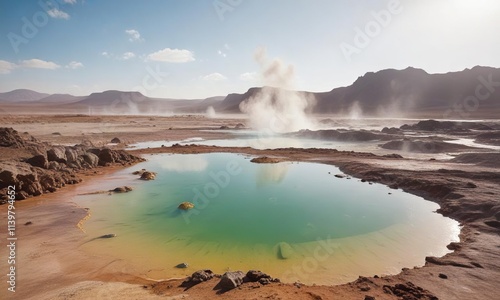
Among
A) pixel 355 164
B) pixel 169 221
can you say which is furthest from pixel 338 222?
pixel 355 164

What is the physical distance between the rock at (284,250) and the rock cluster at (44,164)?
9961mm

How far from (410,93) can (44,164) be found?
12866cm

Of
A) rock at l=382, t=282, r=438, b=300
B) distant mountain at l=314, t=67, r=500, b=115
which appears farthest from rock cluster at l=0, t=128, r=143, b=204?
distant mountain at l=314, t=67, r=500, b=115

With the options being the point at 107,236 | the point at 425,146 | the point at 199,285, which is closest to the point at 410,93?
the point at 425,146

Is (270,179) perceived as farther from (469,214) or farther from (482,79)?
(482,79)

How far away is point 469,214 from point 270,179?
828 centimetres

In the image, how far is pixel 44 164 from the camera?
14227 millimetres

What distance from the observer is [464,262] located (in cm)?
647

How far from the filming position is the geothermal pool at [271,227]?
22.4 feet

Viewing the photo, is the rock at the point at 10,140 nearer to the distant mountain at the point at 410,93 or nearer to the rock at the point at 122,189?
the rock at the point at 122,189

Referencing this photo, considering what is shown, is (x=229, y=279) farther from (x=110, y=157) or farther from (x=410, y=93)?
(x=410, y=93)

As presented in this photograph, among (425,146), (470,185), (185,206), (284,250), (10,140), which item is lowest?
(284,250)

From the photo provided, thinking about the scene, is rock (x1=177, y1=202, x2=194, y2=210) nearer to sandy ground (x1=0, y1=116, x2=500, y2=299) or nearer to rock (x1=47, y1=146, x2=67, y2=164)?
sandy ground (x1=0, y1=116, x2=500, y2=299)

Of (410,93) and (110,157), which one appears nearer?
(110,157)
